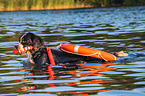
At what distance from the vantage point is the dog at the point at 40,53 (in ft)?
32.4

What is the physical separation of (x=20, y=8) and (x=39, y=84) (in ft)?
168

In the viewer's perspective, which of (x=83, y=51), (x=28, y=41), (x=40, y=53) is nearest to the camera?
(x=28, y=41)

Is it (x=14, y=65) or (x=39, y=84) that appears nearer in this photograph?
(x=39, y=84)

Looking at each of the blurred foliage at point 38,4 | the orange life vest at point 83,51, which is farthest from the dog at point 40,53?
the blurred foliage at point 38,4

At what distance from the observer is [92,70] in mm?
Answer: 9758

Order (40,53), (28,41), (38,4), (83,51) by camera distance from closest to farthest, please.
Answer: (28,41)
(40,53)
(83,51)
(38,4)

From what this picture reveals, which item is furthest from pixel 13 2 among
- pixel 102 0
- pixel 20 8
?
pixel 102 0

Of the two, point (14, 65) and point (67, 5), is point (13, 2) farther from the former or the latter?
point (14, 65)

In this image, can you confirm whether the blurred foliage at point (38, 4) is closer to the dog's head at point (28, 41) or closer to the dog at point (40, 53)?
the dog at point (40, 53)

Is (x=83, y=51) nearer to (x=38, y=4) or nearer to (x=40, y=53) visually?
(x=40, y=53)

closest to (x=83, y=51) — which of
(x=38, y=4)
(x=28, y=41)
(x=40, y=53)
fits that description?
(x=40, y=53)

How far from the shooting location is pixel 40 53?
10.3 meters

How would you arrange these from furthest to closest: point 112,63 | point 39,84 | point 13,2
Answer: point 13,2 < point 112,63 < point 39,84

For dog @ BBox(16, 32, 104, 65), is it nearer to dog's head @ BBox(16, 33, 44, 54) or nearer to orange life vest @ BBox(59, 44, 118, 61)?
dog's head @ BBox(16, 33, 44, 54)
